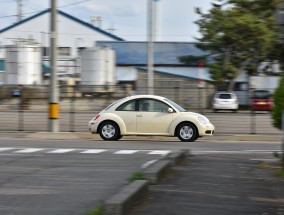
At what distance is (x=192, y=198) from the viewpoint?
8.47 meters

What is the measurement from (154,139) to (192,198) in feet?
43.9

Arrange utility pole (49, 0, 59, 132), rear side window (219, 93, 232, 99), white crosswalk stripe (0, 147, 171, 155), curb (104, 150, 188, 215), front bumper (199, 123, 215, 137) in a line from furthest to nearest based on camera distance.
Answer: rear side window (219, 93, 232, 99) → utility pole (49, 0, 59, 132) → front bumper (199, 123, 215, 137) → white crosswalk stripe (0, 147, 171, 155) → curb (104, 150, 188, 215)

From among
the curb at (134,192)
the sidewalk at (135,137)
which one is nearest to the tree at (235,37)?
the sidewalk at (135,137)

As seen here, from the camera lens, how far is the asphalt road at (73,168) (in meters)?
8.41

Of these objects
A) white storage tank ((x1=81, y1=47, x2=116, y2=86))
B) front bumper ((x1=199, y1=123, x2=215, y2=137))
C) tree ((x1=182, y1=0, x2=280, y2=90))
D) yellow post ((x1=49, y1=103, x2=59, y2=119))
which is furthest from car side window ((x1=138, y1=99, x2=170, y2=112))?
white storage tank ((x1=81, y1=47, x2=116, y2=86))

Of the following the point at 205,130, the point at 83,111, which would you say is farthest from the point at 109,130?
the point at 83,111

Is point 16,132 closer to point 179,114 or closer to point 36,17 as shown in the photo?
point 179,114

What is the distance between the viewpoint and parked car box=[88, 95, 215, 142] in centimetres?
2022

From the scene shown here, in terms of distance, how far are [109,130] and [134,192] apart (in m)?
12.8

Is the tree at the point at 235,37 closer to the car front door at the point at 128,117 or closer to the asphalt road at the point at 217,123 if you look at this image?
the asphalt road at the point at 217,123

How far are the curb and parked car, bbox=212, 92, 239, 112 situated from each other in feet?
85.2

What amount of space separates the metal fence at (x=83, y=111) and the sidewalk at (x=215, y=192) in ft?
20.3

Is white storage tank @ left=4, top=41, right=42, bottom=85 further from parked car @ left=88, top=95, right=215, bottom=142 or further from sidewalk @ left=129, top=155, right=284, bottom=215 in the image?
sidewalk @ left=129, top=155, right=284, bottom=215

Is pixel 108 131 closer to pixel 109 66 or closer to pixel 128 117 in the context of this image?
pixel 128 117
